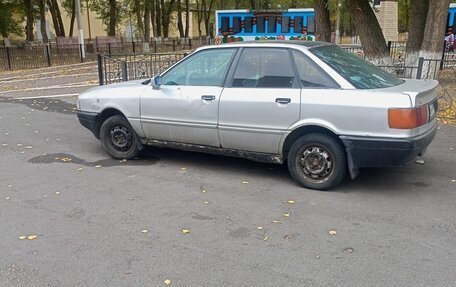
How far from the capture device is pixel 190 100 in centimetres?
521

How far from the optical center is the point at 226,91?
502 cm

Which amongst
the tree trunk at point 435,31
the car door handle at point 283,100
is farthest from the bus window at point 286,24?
the car door handle at point 283,100

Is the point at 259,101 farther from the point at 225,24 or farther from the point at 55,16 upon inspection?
the point at 55,16

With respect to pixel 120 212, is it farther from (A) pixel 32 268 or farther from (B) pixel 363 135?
(B) pixel 363 135

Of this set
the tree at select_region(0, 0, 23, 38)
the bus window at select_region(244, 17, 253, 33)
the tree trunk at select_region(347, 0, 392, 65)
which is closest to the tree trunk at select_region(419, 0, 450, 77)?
the tree trunk at select_region(347, 0, 392, 65)

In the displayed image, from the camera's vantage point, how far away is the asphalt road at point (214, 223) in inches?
123

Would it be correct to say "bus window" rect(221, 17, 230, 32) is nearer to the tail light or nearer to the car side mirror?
the car side mirror

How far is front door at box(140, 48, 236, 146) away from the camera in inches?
202

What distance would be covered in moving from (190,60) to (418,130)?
2.83m

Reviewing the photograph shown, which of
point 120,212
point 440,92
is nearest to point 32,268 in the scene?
point 120,212

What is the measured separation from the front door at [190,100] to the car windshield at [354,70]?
113 cm

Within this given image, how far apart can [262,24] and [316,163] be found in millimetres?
28050

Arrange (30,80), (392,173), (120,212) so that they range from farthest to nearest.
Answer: (30,80)
(392,173)
(120,212)

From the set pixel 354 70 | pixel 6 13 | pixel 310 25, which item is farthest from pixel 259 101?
pixel 6 13
